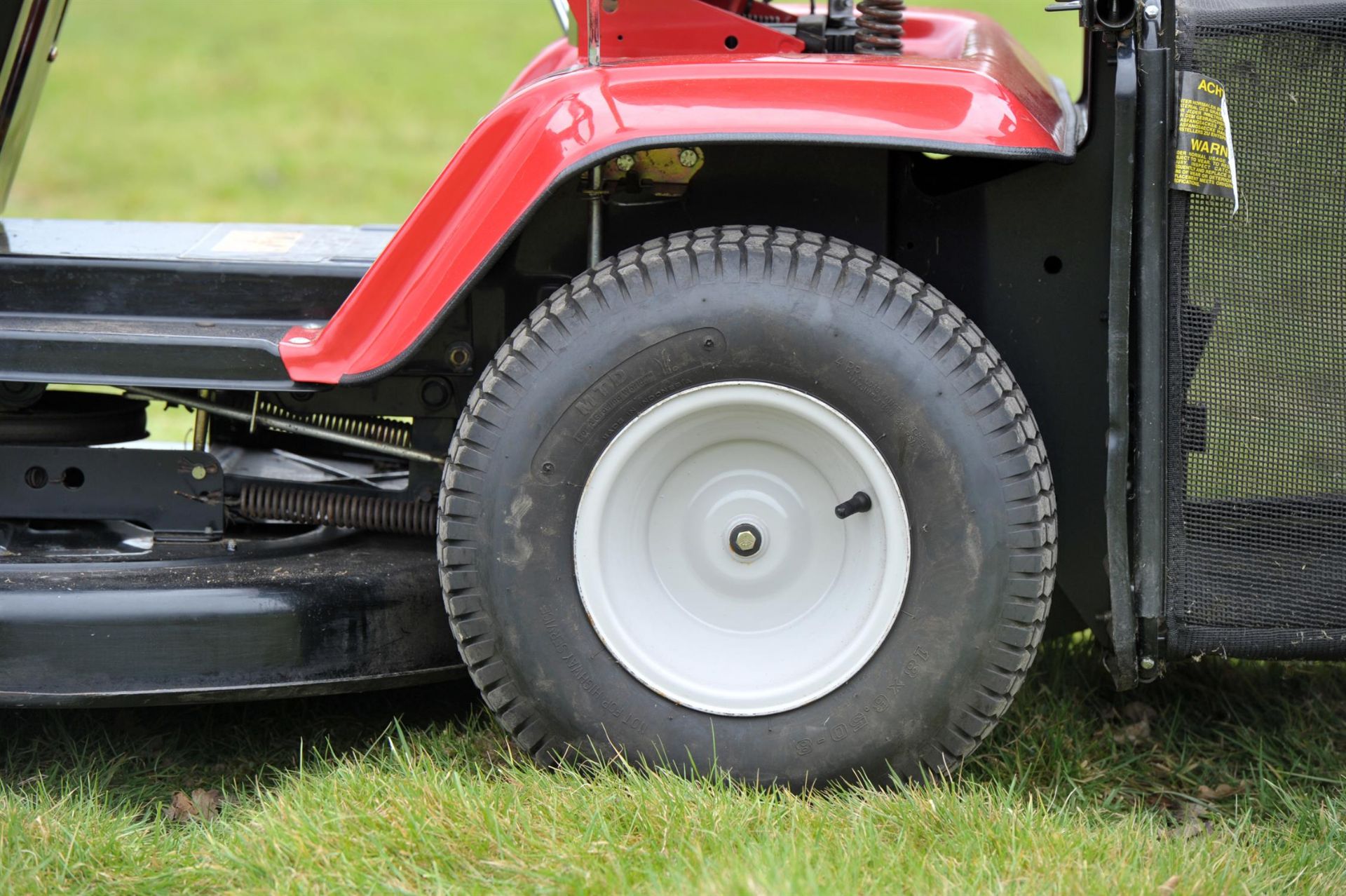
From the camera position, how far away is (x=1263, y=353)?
88.3 inches

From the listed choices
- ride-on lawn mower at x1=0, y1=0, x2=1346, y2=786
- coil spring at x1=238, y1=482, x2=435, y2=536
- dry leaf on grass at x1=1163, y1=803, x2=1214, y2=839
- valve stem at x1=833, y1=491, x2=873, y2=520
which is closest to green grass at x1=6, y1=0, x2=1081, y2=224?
coil spring at x1=238, y1=482, x2=435, y2=536

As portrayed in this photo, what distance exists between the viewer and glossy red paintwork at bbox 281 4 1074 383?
2.20 metres

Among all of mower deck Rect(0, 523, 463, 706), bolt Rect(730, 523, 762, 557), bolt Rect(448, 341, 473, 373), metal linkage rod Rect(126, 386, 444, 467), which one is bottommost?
mower deck Rect(0, 523, 463, 706)

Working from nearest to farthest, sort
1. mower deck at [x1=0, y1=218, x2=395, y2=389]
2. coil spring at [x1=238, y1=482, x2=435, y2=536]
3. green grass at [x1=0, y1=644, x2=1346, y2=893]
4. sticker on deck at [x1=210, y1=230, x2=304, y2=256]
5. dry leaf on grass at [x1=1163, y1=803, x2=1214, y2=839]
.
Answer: green grass at [x1=0, y1=644, x2=1346, y2=893], dry leaf on grass at [x1=1163, y1=803, x2=1214, y2=839], mower deck at [x1=0, y1=218, x2=395, y2=389], coil spring at [x1=238, y1=482, x2=435, y2=536], sticker on deck at [x1=210, y1=230, x2=304, y2=256]

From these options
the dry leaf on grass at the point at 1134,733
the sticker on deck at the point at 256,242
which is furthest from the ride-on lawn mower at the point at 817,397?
the sticker on deck at the point at 256,242

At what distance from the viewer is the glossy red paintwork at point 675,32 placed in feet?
8.31

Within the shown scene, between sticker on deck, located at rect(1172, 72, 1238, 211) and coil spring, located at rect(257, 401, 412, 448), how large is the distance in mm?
1538

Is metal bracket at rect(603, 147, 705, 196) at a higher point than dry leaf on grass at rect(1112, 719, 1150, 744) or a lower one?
higher

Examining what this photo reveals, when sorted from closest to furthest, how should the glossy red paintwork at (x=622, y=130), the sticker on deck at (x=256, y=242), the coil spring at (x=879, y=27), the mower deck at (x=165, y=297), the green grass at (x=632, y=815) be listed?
the green grass at (x=632, y=815), the glossy red paintwork at (x=622, y=130), the mower deck at (x=165, y=297), the coil spring at (x=879, y=27), the sticker on deck at (x=256, y=242)

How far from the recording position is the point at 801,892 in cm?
192

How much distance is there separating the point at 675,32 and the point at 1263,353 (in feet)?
3.86

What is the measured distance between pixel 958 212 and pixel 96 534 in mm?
1829

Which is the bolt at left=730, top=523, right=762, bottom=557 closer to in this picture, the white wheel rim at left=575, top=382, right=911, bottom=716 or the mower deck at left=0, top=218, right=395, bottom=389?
the white wheel rim at left=575, top=382, right=911, bottom=716

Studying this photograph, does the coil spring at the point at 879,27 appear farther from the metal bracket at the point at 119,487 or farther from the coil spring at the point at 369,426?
the metal bracket at the point at 119,487
